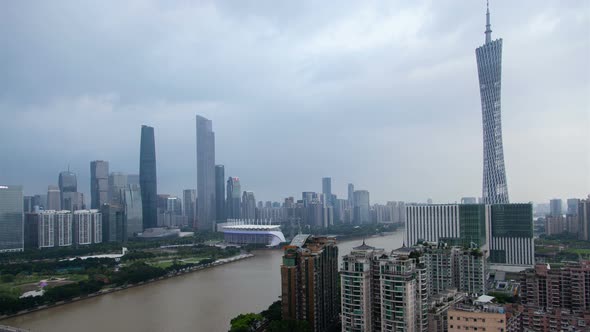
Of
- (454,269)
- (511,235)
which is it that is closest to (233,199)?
(511,235)

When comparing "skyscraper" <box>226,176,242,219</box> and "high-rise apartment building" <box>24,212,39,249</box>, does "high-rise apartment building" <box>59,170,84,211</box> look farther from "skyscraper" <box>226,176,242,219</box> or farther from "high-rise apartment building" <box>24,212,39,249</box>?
"skyscraper" <box>226,176,242,219</box>

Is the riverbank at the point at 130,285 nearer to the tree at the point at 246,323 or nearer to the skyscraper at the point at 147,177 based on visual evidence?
the tree at the point at 246,323

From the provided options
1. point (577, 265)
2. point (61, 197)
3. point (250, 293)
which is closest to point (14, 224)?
point (61, 197)

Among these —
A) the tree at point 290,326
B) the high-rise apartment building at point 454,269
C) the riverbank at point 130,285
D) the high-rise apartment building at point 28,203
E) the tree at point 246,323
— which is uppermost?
the high-rise apartment building at point 28,203

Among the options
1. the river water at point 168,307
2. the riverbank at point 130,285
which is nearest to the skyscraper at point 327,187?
the riverbank at point 130,285

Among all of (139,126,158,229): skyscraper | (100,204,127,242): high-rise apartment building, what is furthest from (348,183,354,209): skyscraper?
(100,204,127,242): high-rise apartment building
